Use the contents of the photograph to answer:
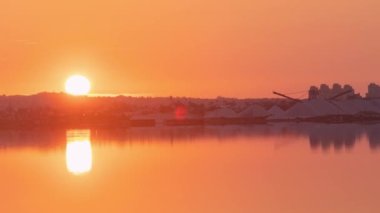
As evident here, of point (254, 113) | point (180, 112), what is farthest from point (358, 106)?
point (180, 112)

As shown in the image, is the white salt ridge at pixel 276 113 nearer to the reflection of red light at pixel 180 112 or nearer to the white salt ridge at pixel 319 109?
the white salt ridge at pixel 319 109

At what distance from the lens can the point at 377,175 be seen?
1252 cm

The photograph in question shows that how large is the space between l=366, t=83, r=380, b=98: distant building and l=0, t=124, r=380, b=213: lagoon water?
186 feet

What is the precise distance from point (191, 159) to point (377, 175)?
5.95 metres

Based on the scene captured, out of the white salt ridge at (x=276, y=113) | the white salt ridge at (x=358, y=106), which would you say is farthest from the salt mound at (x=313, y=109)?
the white salt ridge at (x=358, y=106)

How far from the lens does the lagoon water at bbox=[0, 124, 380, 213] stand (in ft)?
32.4

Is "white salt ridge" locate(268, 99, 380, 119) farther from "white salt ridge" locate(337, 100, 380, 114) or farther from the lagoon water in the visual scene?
the lagoon water

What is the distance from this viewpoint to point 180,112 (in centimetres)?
6156

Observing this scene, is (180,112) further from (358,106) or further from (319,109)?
(358,106)

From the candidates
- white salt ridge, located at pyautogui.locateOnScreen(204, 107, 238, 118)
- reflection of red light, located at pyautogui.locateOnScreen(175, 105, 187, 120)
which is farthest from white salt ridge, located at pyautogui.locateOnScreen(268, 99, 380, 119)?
reflection of red light, located at pyautogui.locateOnScreen(175, 105, 187, 120)

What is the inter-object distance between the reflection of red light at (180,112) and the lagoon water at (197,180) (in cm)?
3702

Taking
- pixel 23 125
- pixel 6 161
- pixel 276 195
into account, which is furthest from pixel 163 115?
pixel 276 195

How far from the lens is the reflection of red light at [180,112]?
57394mm

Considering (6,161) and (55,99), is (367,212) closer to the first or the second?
(6,161)
